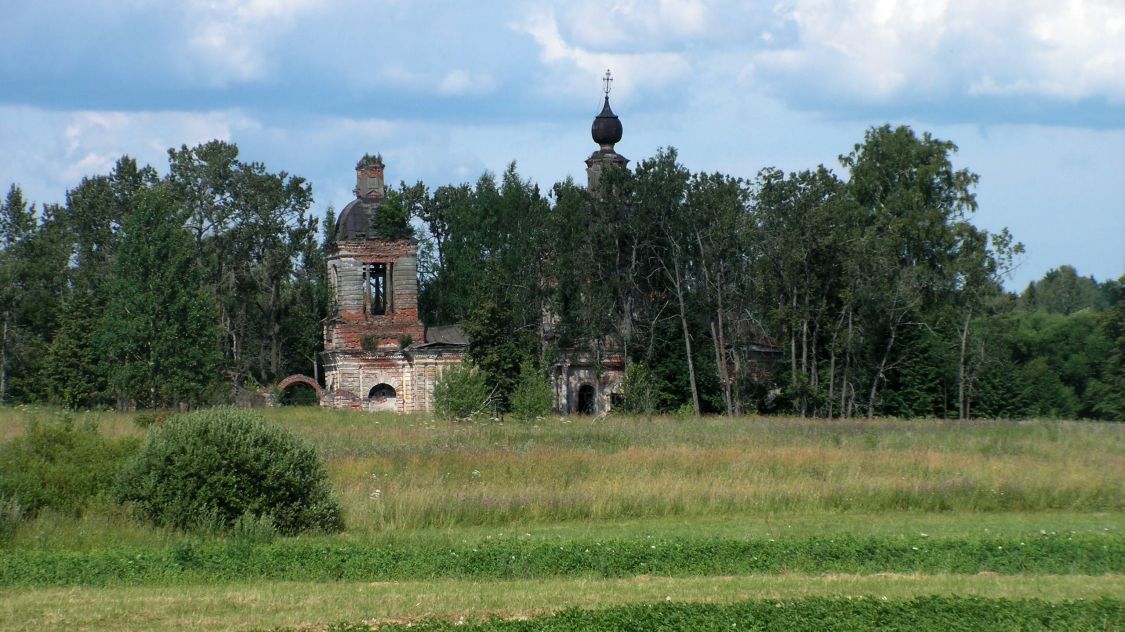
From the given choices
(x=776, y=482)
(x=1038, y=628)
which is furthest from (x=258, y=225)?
(x=1038, y=628)

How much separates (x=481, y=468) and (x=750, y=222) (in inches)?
1090

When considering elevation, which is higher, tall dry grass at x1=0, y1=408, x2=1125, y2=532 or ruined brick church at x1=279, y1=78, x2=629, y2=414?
ruined brick church at x1=279, y1=78, x2=629, y2=414

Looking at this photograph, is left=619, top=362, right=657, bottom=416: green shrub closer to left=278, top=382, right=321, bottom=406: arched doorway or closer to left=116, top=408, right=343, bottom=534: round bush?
left=278, top=382, right=321, bottom=406: arched doorway

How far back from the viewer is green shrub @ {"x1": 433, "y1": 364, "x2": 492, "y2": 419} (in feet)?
118

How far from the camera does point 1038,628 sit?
35.9 ft

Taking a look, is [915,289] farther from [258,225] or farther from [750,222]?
[258,225]

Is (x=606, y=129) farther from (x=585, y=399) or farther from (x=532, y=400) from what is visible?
(x=532, y=400)

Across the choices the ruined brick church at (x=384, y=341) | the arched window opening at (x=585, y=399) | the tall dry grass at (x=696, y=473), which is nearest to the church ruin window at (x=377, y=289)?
the ruined brick church at (x=384, y=341)

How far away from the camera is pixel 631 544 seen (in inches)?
604

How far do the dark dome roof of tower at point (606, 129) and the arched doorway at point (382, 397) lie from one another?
15.2m

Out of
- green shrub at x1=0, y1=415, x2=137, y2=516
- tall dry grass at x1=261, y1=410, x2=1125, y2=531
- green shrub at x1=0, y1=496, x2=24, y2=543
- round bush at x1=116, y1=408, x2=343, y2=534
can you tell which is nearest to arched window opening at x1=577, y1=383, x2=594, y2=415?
tall dry grass at x1=261, y1=410, x2=1125, y2=531

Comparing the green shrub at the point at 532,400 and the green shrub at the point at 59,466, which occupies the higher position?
the green shrub at the point at 532,400

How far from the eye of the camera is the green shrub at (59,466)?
1736 centimetres

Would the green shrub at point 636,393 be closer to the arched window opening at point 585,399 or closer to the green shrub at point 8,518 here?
the arched window opening at point 585,399
